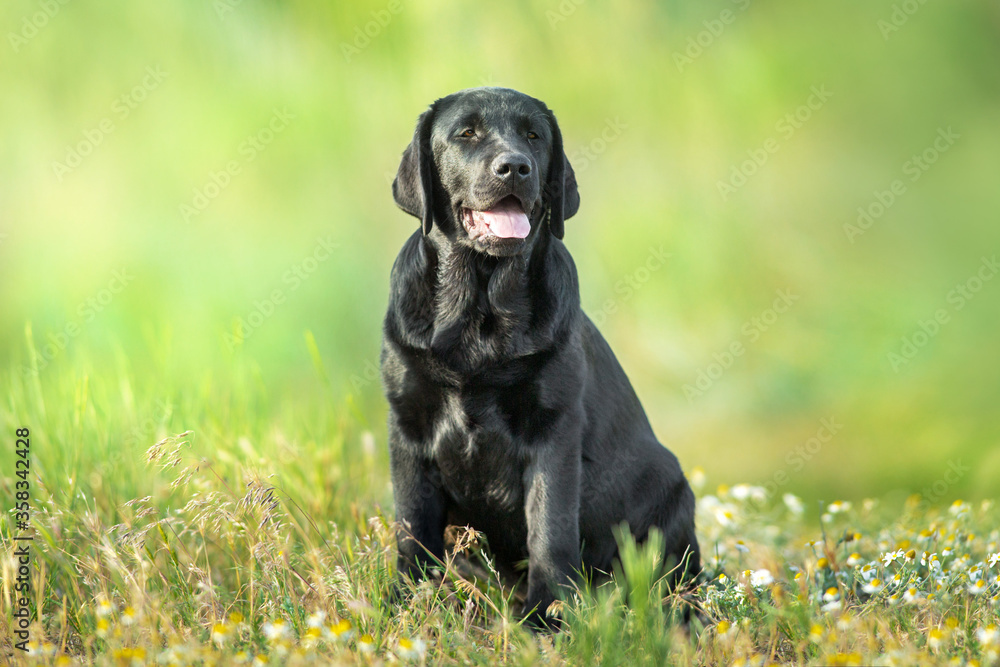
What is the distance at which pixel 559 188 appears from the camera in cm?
304

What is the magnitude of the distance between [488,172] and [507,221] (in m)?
0.16

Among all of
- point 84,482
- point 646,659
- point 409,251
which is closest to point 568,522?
point 646,659

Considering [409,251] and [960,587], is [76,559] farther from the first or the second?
[960,587]

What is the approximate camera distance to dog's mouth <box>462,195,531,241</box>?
2791 millimetres

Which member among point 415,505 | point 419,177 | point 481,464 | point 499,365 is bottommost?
point 415,505

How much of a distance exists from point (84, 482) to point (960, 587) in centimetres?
324

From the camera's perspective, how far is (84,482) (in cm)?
362

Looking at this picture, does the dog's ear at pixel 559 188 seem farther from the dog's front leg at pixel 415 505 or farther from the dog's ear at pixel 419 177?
the dog's front leg at pixel 415 505

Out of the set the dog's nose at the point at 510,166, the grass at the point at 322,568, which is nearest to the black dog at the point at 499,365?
the dog's nose at the point at 510,166

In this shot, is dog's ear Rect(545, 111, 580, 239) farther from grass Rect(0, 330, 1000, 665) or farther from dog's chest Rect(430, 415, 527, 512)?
grass Rect(0, 330, 1000, 665)

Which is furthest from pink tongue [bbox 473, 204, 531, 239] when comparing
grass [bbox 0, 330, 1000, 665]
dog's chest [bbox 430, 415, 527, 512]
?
grass [bbox 0, 330, 1000, 665]

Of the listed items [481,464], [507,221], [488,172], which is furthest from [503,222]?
[481,464]

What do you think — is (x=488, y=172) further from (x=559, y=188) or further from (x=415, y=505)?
(x=415, y=505)

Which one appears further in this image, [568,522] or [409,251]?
[409,251]
